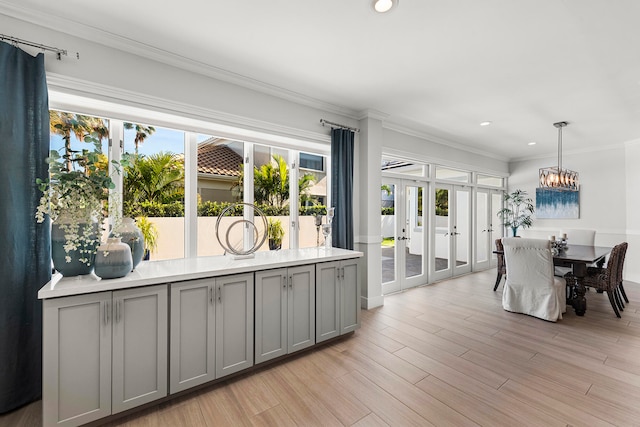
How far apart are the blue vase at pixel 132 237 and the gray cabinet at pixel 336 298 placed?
1508mm

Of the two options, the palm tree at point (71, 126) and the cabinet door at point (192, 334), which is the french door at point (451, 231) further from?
the palm tree at point (71, 126)

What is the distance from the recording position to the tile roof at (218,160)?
10.0 feet

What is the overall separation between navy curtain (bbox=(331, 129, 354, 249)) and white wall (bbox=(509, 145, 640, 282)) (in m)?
5.54

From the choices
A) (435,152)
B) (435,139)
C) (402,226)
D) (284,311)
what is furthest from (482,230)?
(284,311)

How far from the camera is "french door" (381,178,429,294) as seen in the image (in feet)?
15.6

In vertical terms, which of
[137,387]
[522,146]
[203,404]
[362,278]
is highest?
[522,146]

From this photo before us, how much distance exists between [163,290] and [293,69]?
7.45 feet

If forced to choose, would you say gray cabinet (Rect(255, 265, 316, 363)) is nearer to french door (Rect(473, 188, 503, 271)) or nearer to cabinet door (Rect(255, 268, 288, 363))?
cabinet door (Rect(255, 268, 288, 363))

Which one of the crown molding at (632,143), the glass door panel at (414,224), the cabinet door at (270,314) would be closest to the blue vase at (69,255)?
the cabinet door at (270,314)

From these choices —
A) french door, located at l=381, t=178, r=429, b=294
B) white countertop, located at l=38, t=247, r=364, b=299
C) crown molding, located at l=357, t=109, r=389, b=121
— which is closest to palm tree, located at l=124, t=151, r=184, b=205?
white countertop, located at l=38, t=247, r=364, b=299

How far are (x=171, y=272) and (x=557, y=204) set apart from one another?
7719 mm

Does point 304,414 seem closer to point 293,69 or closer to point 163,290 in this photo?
point 163,290

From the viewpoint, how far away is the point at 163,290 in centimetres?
197

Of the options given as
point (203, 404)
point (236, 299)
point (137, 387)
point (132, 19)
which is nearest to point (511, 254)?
point (236, 299)
